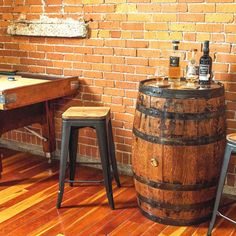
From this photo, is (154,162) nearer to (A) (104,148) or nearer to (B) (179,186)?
(B) (179,186)

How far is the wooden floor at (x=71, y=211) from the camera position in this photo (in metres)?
2.37

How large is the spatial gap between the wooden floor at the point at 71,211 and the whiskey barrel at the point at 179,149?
0.42 feet

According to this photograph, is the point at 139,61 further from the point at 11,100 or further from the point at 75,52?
the point at 11,100

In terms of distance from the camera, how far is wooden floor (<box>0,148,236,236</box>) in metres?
2.37

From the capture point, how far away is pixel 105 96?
3.20 m

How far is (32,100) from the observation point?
291cm

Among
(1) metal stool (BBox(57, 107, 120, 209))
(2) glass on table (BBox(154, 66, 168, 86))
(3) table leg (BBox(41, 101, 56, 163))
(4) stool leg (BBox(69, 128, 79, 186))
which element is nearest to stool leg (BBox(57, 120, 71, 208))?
(1) metal stool (BBox(57, 107, 120, 209))

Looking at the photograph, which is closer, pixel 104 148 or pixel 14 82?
pixel 104 148

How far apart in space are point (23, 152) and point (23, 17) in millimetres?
1326

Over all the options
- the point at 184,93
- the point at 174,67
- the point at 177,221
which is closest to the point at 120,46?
the point at 174,67

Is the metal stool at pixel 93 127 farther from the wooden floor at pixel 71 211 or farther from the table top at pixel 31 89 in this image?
the table top at pixel 31 89

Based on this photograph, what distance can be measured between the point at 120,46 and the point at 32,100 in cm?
82

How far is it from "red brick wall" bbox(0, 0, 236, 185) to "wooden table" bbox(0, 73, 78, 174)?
0.15 metres

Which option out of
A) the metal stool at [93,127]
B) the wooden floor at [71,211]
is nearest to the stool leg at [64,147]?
the metal stool at [93,127]
